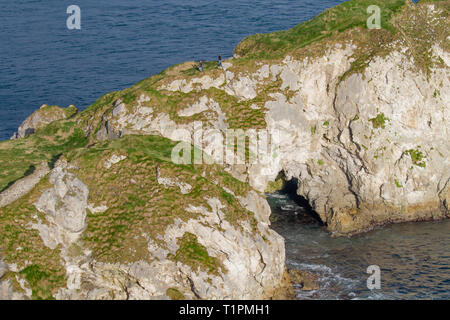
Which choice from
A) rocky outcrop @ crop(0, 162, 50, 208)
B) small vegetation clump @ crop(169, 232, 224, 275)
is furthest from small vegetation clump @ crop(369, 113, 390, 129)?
rocky outcrop @ crop(0, 162, 50, 208)

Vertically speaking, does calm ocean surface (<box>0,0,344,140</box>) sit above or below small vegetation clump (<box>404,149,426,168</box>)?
above

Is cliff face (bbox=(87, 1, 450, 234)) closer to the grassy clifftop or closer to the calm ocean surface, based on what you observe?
the grassy clifftop

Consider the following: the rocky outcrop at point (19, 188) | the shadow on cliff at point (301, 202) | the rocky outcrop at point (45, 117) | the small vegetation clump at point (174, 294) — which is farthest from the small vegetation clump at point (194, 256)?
the rocky outcrop at point (45, 117)

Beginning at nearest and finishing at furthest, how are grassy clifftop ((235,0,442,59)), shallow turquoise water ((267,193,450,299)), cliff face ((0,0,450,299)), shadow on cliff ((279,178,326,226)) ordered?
1. cliff face ((0,0,450,299))
2. shallow turquoise water ((267,193,450,299))
3. grassy clifftop ((235,0,442,59))
4. shadow on cliff ((279,178,326,226))

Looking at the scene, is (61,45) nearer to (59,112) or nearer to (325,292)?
(59,112)

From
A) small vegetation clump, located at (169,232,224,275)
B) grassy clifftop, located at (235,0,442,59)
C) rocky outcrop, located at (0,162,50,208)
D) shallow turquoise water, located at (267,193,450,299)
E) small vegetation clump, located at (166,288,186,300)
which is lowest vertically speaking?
shallow turquoise water, located at (267,193,450,299)

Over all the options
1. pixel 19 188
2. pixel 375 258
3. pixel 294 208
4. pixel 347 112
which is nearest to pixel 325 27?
pixel 347 112
